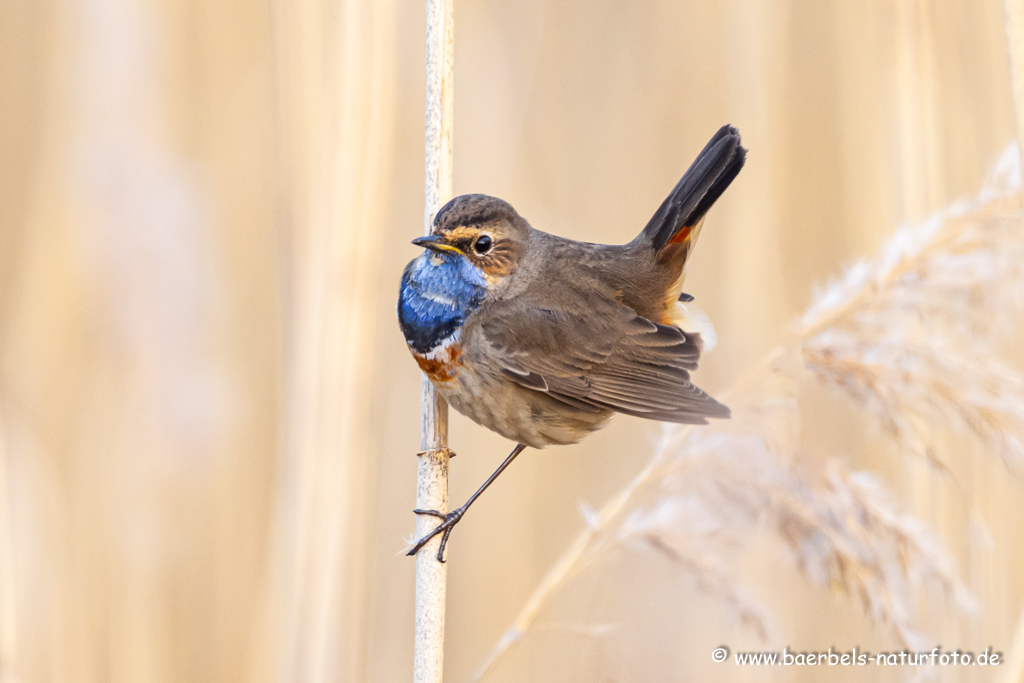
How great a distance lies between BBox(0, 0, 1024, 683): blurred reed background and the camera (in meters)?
2.38

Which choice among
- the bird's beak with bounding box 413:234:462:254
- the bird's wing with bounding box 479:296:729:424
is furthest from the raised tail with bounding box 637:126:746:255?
the bird's beak with bounding box 413:234:462:254

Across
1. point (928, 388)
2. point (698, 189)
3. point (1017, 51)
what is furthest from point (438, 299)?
point (1017, 51)

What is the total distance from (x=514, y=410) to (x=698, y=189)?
83 cm

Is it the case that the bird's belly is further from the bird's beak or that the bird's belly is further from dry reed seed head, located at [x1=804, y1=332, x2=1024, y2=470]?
dry reed seed head, located at [x1=804, y1=332, x2=1024, y2=470]

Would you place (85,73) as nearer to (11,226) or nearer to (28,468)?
(11,226)

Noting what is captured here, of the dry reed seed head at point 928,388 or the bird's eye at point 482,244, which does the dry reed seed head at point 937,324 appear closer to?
the dry reed seed head at point 928,388

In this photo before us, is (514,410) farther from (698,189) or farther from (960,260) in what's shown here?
(960,260)

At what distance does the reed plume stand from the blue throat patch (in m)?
0.64

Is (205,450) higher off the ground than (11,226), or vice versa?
(11,226)

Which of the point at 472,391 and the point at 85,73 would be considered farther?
the point at 85,73

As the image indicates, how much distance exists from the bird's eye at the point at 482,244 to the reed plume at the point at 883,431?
69 cm

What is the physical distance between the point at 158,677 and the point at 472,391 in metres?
1.26

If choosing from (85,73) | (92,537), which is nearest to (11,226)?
(85,73)

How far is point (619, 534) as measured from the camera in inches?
75.0
